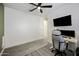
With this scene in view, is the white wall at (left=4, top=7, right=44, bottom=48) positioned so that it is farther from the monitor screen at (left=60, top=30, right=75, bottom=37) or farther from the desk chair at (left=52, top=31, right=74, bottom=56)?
the monitor screen at (left=60, top=30, right=75, bottom=37)

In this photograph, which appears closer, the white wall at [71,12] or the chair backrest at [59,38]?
the white wall at [71,12]

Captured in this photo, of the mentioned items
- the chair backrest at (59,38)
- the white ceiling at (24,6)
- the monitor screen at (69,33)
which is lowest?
the chair backrest at (59,38)

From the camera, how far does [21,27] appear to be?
1316mm

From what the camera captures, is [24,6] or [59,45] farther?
[59,45]

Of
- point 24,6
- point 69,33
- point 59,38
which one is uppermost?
point 24,6

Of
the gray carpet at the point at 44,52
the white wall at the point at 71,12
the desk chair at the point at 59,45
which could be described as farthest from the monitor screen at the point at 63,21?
the gray carpet at the point at 44,52

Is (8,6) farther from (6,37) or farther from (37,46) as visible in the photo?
(37,46)

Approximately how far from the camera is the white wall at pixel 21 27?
125 cm

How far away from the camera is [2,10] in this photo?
1.24 metres

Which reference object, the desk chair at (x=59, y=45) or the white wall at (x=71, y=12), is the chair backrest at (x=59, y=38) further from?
the white wall at (x=71, y=12)

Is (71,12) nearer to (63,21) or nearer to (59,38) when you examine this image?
(63,21)

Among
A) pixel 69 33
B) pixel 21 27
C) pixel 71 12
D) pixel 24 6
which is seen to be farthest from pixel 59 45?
pixel 24 6

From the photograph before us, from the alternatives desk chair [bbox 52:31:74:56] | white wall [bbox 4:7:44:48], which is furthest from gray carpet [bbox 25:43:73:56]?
white wall [bbox 4:7:44:48]

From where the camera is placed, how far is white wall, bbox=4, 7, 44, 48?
1.25 meters
